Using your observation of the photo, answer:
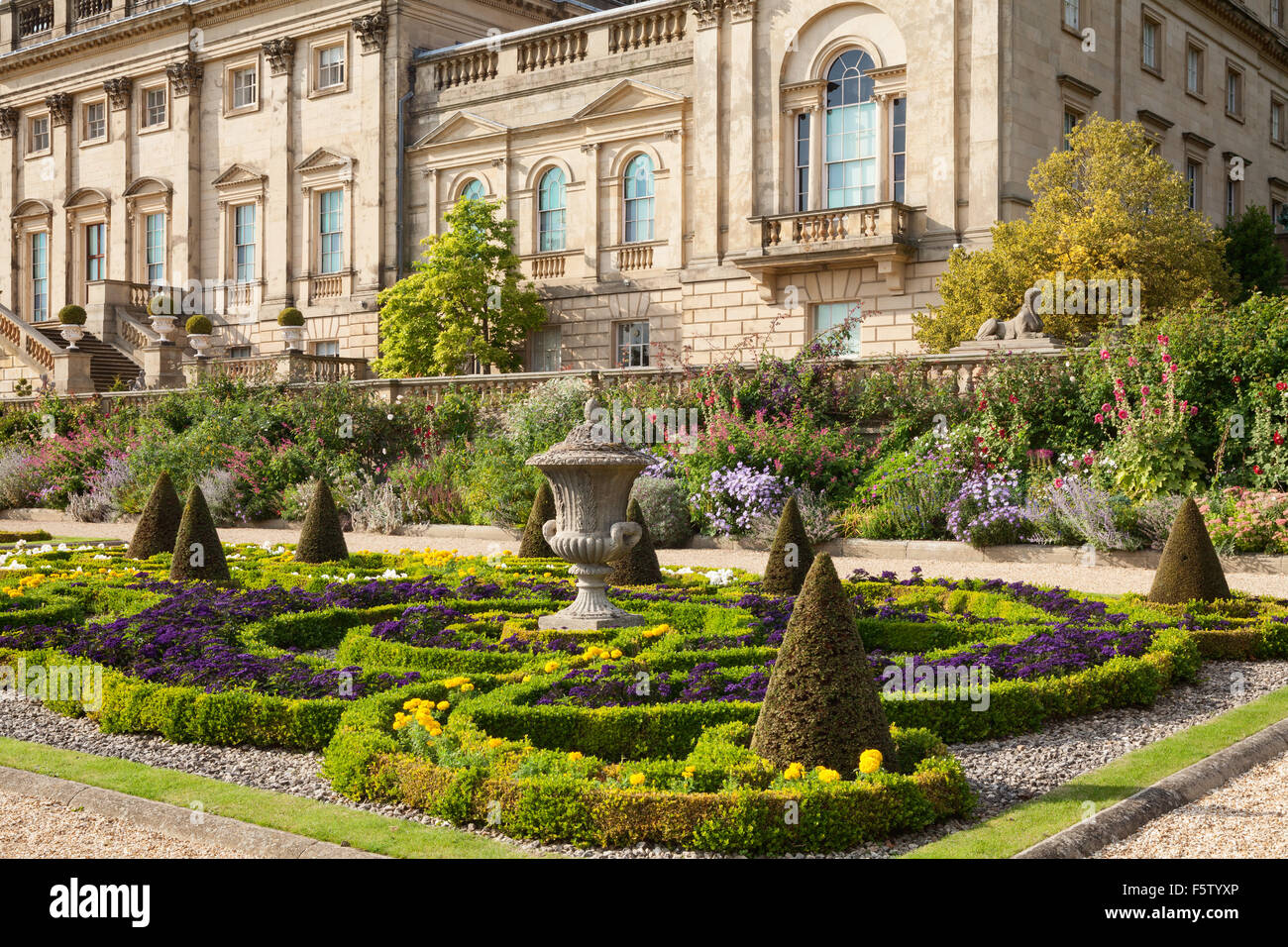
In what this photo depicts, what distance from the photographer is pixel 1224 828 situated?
5.77 m

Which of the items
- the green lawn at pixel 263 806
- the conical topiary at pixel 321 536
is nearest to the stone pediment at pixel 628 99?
the conical topiary at pixel 321 536

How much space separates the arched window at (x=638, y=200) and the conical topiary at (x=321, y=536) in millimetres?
16205

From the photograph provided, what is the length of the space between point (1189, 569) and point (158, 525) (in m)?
10.3

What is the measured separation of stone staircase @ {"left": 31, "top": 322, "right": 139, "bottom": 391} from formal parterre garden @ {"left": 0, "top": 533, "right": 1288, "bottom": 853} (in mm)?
20823

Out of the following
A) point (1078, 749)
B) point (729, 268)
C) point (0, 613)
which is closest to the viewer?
point (1078, 749)

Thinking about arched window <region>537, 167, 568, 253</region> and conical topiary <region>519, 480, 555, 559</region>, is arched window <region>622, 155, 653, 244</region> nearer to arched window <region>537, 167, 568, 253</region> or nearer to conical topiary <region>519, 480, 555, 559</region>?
arched window <region>537, 167, 568, 253</region>

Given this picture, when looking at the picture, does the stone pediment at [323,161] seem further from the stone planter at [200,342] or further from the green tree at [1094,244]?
the green tree at [1094,244]

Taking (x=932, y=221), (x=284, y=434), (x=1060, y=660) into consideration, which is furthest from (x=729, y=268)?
Answer: (x=1060, y=660)

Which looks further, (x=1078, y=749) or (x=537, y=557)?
(x=537, y=557)

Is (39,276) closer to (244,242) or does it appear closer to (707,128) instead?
(244,242)

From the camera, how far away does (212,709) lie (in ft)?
24.2

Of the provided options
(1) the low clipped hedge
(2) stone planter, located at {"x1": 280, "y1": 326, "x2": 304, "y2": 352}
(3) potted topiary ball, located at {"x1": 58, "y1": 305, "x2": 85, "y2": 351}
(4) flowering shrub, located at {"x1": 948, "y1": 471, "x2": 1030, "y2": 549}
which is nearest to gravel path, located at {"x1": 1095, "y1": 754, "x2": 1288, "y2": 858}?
(1) the low clipped hedge

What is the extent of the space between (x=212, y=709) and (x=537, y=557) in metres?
7.14
